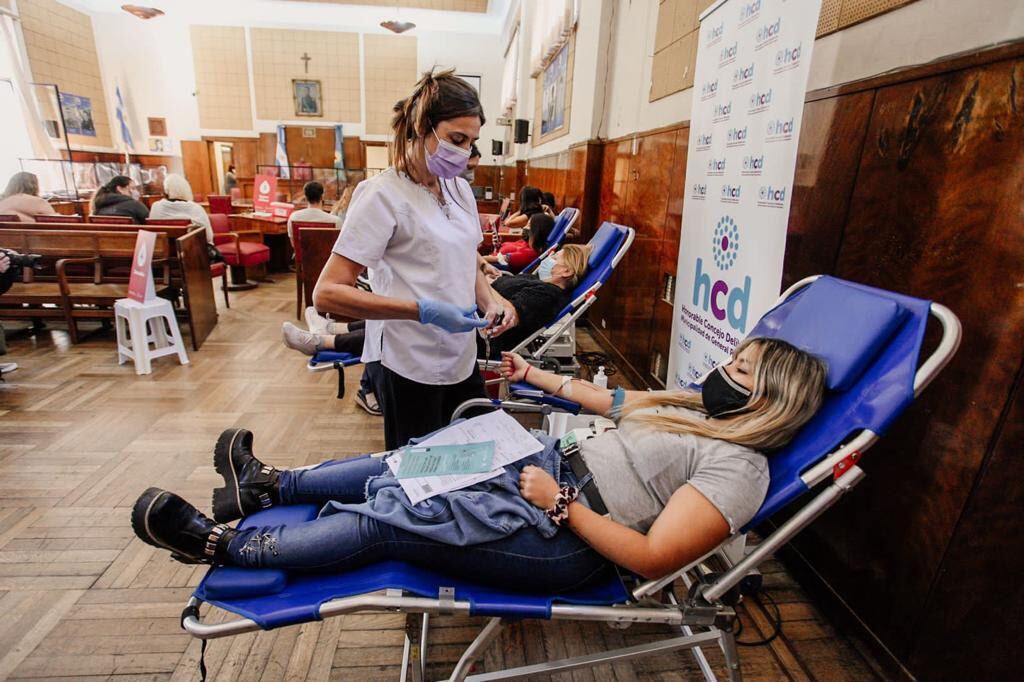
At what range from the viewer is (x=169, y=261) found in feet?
12.5

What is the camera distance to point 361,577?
3.67 feet

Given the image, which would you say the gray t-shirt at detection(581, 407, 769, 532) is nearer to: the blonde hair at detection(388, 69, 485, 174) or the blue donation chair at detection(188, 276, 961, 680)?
the blue donation chair at detection(188, 276, 961, 680)

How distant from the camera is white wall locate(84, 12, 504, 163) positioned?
432 inches

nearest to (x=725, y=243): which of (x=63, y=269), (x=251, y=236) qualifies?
(x=63, y=269)

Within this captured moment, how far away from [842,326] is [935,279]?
0.34 m

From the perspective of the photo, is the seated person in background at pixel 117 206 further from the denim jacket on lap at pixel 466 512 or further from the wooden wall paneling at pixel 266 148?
the wooden wall paneling at pixel 266 148

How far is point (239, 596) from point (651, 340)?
268cm

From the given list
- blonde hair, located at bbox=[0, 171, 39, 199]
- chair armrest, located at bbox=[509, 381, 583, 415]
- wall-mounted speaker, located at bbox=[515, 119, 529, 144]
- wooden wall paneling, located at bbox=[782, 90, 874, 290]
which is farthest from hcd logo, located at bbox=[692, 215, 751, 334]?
wall-mounted speaker, located at bbox=[515, 119, 529, 144]

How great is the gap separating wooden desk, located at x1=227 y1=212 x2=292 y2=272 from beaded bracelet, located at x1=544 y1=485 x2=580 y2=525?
6.27 metres

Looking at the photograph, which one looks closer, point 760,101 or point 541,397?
point 760,101

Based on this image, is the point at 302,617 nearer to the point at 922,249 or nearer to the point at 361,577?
the point at 361,577

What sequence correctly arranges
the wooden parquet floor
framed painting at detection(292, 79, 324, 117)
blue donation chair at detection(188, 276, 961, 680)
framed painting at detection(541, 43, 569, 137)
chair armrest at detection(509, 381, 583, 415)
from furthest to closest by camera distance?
framed painting at detection(292, 79, 324, 117) < framed painting at detection(541, 43, 569, 137) < chair armrest at detection(509, 381, 583, 415) < the wooden parquet floor < blue donation chair at detection(188, 276, 961, 680)

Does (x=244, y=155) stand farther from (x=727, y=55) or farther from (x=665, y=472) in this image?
(x=665, y=472)

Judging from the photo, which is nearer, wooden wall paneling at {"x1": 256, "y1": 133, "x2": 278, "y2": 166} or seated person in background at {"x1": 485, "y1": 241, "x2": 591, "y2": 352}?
seated person in background at {"x1": 485, "y1": 241, "x2": 591, "y2": 352}
